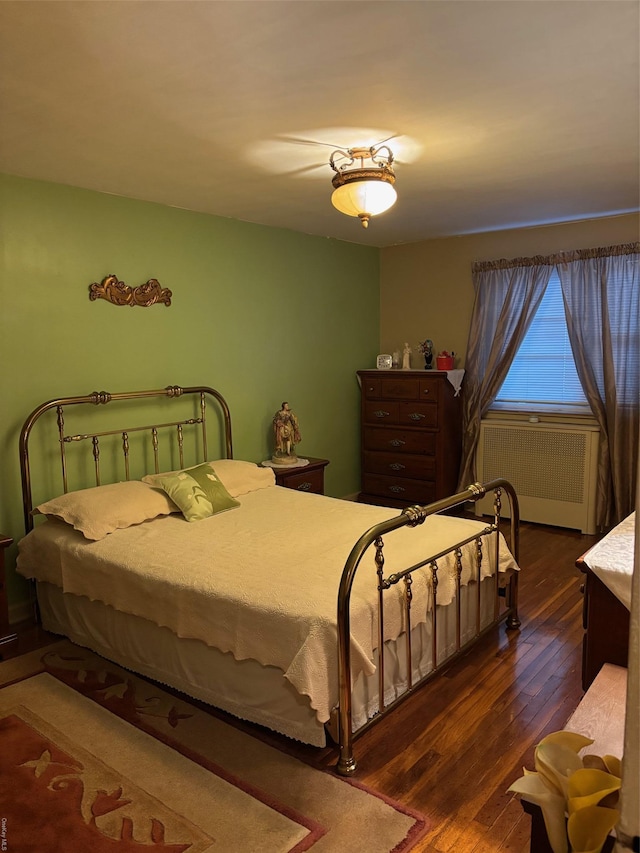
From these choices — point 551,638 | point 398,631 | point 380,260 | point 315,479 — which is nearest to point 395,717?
point 398,631

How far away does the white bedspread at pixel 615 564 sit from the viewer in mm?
2096

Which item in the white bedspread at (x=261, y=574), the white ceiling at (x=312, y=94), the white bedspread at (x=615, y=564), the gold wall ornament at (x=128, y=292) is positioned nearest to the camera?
the white ceiling at (x=312, y=94)

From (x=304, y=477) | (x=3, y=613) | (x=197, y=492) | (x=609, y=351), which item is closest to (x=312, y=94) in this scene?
(x=197, y=492)

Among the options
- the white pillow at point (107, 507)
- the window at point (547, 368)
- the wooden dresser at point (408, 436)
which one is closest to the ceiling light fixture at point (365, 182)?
the white pillow at point (107, 507)

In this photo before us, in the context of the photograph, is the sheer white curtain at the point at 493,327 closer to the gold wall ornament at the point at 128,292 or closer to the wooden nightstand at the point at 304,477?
the wooden nightstand at the point at 304,477

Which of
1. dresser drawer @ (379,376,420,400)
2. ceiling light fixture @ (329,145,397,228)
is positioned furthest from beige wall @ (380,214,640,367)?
ceiling light fixture @ (329,145,397,228)

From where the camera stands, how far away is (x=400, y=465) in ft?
18.6

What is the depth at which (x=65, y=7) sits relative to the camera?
1.76 m

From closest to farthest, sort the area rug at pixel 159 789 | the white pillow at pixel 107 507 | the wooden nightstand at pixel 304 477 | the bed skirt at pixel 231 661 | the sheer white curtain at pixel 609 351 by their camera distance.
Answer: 1. the area rug at pixel 159 789
2. the bed skirt at pixel 231 661
3. the white pillow at pixel 107 507
4. the wooden nightstand at pixel 304 477
5. the sheer white curtain at pixel 609 351

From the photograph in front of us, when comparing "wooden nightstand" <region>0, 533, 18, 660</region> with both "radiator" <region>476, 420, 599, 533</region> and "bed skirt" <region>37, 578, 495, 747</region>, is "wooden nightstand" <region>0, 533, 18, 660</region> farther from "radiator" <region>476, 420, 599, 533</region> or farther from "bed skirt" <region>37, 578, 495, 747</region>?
"radiator" <region>476, 420, 599, 533</region>

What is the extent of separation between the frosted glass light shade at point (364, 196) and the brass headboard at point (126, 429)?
1722 mm

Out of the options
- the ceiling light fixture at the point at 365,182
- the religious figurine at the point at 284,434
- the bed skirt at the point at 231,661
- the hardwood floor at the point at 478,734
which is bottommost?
the hardwood floor at the point at 478,734

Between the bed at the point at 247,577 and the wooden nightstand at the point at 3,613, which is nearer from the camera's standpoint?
the bed at the point at 247,577

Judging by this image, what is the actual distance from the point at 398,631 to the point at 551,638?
118cm
